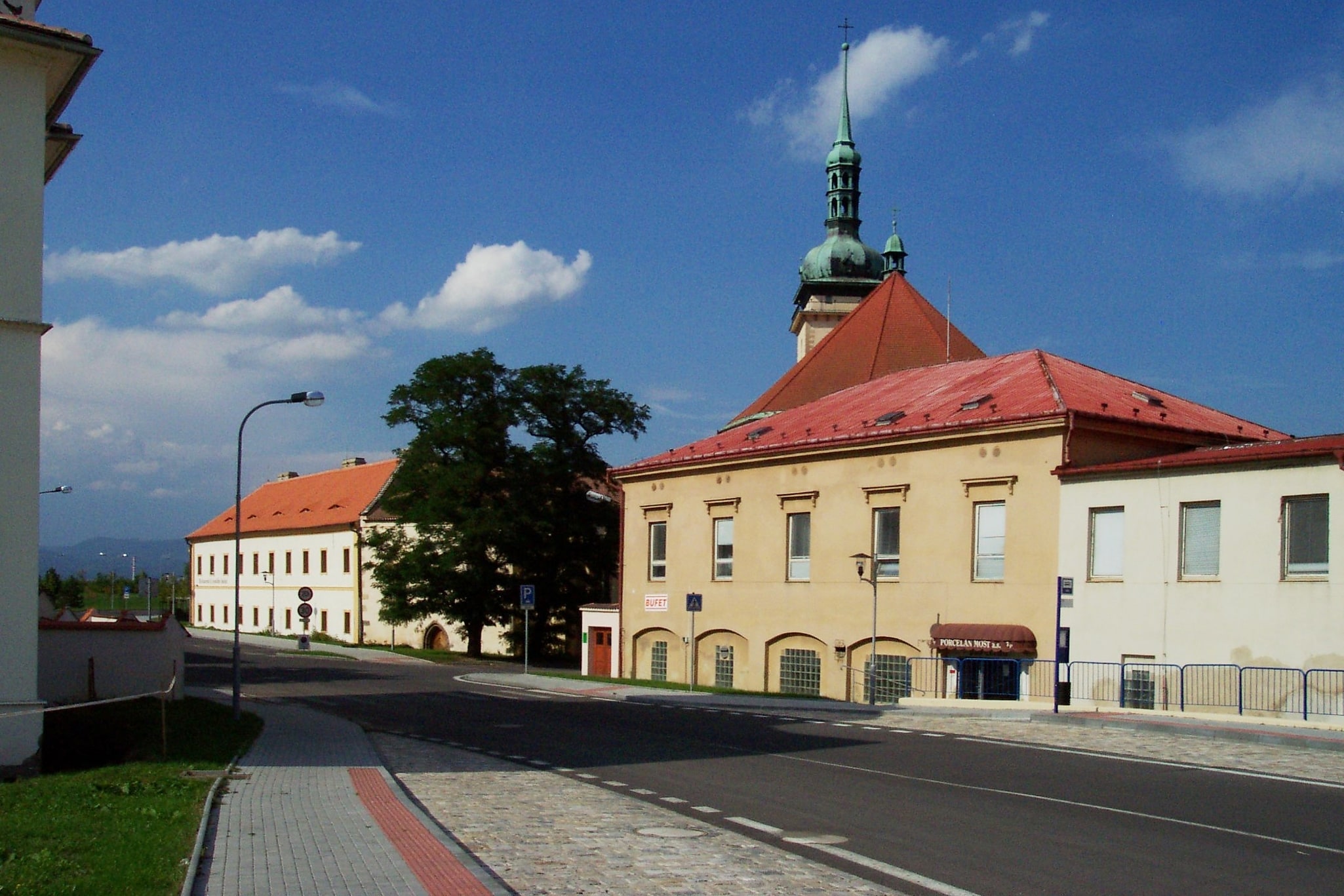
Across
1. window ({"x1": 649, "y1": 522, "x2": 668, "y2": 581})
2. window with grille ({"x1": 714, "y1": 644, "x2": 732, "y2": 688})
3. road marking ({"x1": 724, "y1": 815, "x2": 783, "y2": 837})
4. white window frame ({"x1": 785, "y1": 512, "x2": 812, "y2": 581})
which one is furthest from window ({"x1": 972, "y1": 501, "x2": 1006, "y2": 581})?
road marking ({"x1": 724, "y1": 815, "x2": 783, "y2": 837})

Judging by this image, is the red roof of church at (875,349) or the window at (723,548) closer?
the window at (723,548)

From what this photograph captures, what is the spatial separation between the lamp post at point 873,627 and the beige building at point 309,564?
29.2 meters

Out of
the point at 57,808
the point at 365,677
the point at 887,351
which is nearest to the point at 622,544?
the point at 365,677

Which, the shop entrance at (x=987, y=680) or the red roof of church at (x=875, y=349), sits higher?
the red roof of church at (x=875, y=349)

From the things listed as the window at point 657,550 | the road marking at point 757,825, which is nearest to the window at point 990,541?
the window at point 657,550

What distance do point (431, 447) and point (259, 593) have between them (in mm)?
36629

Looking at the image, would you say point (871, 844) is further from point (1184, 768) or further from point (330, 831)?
point (1184, 768)

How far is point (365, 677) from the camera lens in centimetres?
4288

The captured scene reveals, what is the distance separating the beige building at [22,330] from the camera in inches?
618

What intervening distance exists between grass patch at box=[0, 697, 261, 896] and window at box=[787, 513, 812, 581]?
17.7m

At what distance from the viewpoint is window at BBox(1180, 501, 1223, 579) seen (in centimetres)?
2536

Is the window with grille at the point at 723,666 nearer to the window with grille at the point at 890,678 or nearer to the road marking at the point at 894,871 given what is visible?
the window with grille at the point at 890,678

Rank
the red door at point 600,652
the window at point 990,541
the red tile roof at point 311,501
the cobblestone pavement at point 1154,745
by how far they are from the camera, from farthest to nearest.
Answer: the red tile roof at point 311,501 < the red door at point 600,652 < the window at point 990,541 < the cobblestone pavement at point 1154,745

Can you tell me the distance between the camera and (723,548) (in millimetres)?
39219
